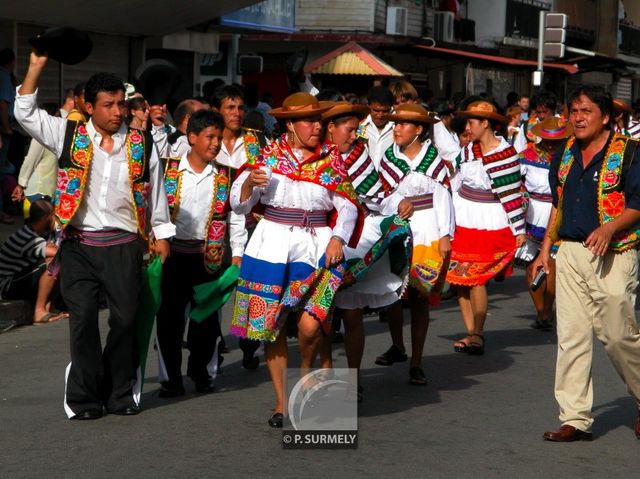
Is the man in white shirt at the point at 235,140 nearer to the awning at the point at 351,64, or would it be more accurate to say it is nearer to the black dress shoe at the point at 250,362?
the black dress shoe at the point at 250,362

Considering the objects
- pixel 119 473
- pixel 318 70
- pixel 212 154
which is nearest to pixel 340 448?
pixel 119 473

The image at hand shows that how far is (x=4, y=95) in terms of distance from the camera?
49.8ft

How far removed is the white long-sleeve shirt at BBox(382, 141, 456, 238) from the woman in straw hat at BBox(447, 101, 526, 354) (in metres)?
1.27

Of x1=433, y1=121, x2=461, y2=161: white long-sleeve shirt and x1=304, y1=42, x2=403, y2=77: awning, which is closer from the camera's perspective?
x1=433, y1=121, x2=461, y2=161: white long-sleeve shirt

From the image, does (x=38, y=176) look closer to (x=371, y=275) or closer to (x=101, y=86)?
Answer: (x=101, y=86)

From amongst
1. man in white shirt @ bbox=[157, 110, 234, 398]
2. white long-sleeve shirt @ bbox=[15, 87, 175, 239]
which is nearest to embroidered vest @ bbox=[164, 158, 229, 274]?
man in white shirt @ bbox=[157, 110, 234, 398]

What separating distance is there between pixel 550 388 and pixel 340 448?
2.32 m

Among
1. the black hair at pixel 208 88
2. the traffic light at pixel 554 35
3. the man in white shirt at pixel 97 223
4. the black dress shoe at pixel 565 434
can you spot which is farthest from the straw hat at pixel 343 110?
the traffic light at pixel 554 35

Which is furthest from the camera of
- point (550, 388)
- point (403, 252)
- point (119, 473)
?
point (550, 388)

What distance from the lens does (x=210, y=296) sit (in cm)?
864

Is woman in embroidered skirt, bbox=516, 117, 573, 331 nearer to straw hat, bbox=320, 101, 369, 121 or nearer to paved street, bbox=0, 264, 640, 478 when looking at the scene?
paved street, bbox=0, 264, 640, 478

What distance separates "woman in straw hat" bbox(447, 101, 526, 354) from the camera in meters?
10.7

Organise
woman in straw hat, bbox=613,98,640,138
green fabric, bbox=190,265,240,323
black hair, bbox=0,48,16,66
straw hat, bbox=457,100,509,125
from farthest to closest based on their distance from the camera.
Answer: black hair, bbox=0,48,16,66, straw hat, bbox=457,100,509,125, woman in straw hat, bbox=613,98,640,138, green fabric, bbox=190,265,240,323

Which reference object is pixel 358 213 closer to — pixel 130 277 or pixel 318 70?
pixel 130 277
